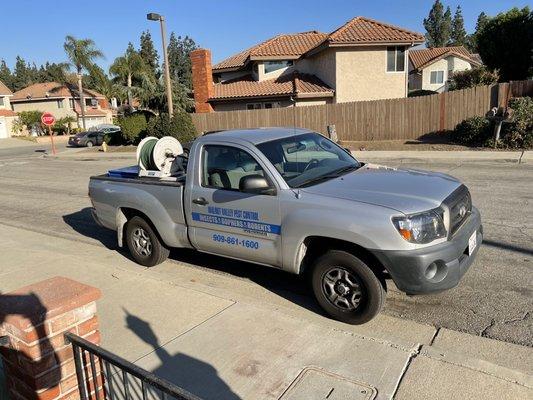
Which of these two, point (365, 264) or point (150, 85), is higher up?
point (150, 85)

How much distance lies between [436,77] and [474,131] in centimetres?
3457

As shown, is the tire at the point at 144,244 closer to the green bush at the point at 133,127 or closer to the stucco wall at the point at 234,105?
the stucco wall at the point at 234,105

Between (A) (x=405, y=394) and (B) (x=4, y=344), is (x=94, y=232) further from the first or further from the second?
(A) (x=405, y=394)

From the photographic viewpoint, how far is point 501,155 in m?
15.5

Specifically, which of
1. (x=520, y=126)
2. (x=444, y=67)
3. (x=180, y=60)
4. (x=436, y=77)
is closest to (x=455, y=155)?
(x=520, y=126)

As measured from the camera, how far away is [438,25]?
107062 millimetres

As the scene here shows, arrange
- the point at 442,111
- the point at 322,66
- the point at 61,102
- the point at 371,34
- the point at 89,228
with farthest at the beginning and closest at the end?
the point at 61,102 → the point at 322,66 → the point at 371,34 → the point at 442,111 → the point at 89,228

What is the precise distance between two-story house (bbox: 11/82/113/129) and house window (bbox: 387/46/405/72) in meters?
45.5

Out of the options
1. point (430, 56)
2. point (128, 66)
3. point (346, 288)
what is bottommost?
point (346, 288)

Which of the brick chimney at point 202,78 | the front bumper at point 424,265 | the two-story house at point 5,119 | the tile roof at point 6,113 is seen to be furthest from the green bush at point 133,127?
the tile roof at point 6,113

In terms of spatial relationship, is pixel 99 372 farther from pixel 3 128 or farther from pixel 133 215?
pixel 3 128

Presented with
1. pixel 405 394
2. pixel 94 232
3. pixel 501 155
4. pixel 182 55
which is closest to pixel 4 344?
pixel 405 394

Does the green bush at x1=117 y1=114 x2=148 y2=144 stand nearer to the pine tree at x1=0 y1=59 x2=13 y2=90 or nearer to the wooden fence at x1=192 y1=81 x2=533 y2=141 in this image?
the wooden fence at x1=192 y1=81 x2=533 y2=141

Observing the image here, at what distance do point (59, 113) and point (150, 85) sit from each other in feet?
107
